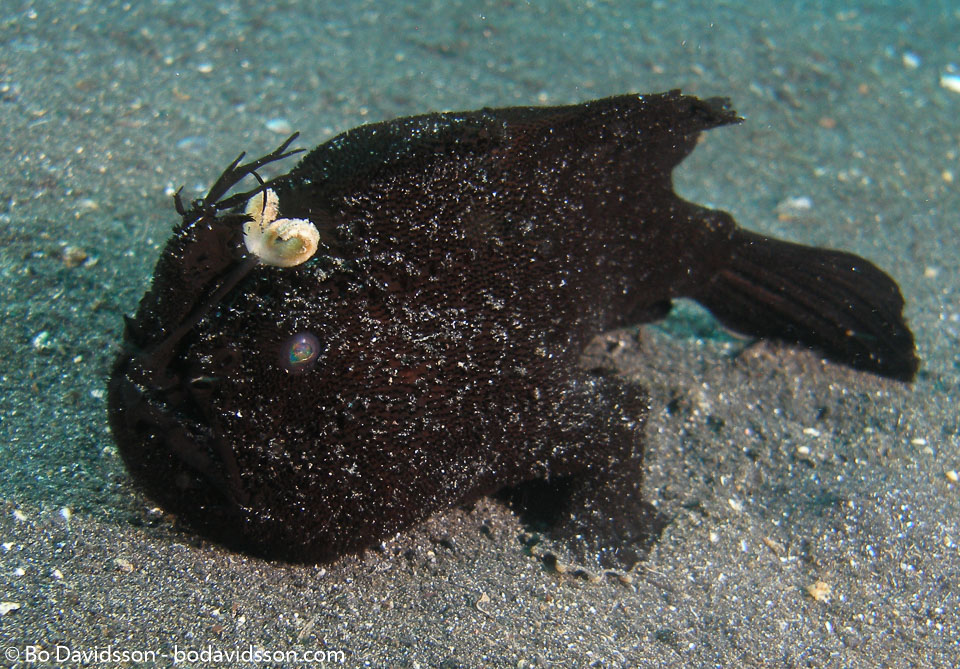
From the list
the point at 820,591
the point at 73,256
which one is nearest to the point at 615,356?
the point at 820,591

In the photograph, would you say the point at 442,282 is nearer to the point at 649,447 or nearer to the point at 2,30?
the point at 649,447

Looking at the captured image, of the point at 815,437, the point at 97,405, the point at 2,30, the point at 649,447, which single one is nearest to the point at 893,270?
the point at 815,437

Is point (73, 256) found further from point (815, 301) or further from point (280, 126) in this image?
point (815, 301)

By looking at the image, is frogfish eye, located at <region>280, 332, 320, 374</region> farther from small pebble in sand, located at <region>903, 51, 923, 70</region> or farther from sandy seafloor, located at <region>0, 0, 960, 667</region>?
small pebble in sand, located at <region>903, 51, 923, 70</region>

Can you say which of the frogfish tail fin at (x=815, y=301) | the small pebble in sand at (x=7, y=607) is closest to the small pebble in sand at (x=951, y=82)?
the frogfish tail fin at (x=815, y=301)

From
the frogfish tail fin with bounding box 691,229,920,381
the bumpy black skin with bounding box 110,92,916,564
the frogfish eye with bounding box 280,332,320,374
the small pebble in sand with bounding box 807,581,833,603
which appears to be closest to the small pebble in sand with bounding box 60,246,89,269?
the bumpy black skin with bounding box 110,92,916,564

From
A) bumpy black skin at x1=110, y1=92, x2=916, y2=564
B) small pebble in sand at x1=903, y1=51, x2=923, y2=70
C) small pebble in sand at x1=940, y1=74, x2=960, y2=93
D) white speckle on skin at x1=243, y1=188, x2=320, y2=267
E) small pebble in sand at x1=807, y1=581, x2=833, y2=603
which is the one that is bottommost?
small pebble in sand at x1=807, y1=581, x2=833, y2=603

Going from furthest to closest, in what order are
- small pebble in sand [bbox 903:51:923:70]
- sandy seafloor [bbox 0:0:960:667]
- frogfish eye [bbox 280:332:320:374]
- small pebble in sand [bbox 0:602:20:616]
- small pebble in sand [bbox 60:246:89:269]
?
1. small pebble in sand [bbox 903:51:923:70]
2. small pebble in sand [bbox 60:246:89:269]
3. sandy seafloor [bbox 0:0:960:667]
4. frogfish eye [bbox 280:332:320:374]
5. small pebble in sand [bbox 0:602:20:616]
